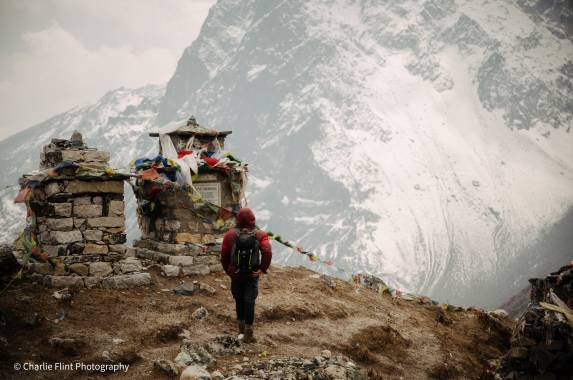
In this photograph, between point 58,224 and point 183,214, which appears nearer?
point 58,224

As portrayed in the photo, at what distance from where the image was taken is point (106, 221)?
12328 millimetres

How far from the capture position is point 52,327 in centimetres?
959

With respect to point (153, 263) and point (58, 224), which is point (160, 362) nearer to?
point (58, 224)

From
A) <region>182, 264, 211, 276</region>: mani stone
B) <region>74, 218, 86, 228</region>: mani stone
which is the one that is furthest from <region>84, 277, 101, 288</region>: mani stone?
<region>182, 264, 211, 276</region>: mani stone

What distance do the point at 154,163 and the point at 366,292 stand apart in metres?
7.47

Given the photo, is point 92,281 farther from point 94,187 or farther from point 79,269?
point 94,187

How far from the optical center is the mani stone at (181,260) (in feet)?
46.7

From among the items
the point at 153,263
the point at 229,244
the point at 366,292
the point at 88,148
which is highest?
the point at 88,148

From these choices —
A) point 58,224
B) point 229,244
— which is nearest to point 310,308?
point 229,244

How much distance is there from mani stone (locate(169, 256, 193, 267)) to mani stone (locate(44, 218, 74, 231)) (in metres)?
3.06

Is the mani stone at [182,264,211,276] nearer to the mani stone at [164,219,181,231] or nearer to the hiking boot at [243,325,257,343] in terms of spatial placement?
the mani stone at [164,219,181,231]

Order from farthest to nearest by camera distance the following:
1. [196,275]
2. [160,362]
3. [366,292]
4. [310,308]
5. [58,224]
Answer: [366,292] < [196,275] < [310,308] < [58,224] < [160,362]

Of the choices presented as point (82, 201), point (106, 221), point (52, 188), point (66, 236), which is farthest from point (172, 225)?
point (52, 188)

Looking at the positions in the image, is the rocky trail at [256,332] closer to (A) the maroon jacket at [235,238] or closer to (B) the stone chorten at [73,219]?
(B) the stone chorten at [73,219]
